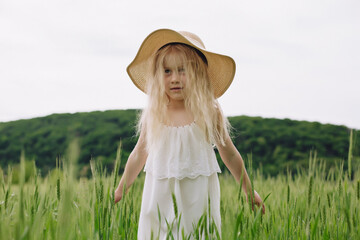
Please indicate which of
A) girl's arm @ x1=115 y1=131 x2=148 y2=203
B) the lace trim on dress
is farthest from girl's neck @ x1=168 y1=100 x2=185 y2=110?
girl's arm @ x1=115 y1=131 x2=148 y2=203

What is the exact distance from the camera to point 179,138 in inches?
75.4

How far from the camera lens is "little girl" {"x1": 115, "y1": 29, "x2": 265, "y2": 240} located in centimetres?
185

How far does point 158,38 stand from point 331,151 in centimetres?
564

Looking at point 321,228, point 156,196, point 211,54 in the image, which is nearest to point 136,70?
point 211,54

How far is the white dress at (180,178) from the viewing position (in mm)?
1825

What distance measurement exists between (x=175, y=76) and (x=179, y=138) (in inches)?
13.4

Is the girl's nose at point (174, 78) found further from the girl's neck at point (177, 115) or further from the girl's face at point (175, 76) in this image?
the girl's neck at point (177, 115)

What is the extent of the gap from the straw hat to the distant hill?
395cm

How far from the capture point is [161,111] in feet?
6.49

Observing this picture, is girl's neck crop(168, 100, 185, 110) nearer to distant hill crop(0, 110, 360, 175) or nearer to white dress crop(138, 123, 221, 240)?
white dress crop(138, 123, 221, 240)

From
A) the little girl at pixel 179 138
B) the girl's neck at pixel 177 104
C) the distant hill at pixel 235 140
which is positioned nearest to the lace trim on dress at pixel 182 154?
the little girl at pixel 179 138

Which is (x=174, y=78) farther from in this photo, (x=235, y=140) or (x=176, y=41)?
(x=235, y=140)

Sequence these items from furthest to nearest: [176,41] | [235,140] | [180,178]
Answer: [235,140]
[176,41]
[180,178]

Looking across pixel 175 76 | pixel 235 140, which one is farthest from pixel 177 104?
pixel 235 140
